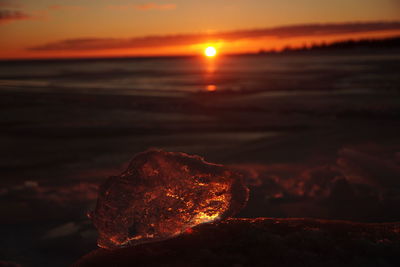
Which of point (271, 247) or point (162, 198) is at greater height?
point (162, 198)

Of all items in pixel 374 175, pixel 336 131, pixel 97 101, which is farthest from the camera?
pixel 97 101

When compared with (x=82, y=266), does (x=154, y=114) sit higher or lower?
higher

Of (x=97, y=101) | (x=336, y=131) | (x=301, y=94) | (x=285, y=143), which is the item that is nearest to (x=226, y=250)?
(x=285, y=143)

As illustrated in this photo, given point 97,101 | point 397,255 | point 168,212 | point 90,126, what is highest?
point 97,101

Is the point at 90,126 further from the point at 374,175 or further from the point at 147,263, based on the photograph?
the point at 147,263

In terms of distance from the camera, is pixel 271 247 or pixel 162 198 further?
pixel 162 198
